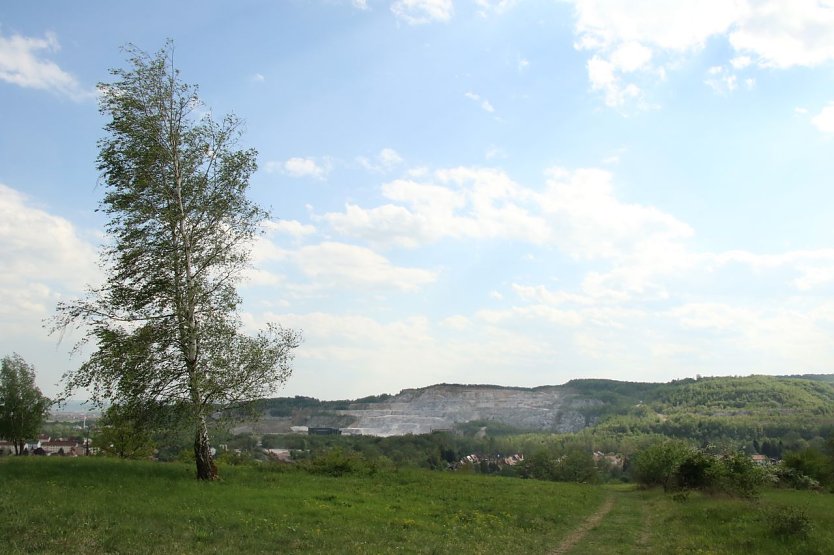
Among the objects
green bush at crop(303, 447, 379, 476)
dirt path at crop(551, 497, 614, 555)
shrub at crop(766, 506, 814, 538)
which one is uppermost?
shrub at crop(766, 506, 814, 538)

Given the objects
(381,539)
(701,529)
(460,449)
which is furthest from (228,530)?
(460,449)

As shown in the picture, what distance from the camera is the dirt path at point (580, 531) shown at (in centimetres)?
2099

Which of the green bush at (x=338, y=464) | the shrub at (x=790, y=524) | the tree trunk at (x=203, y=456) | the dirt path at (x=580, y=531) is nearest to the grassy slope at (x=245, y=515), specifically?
the dirt path at (x=580, y=531)

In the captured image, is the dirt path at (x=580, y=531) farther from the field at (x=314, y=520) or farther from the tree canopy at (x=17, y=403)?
the tree canopy at (x=17, y=403)

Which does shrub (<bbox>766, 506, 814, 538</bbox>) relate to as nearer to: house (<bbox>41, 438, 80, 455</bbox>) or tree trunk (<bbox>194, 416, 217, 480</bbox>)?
tree trunk (<bbox>194, 416, 217, 480</bbox>)

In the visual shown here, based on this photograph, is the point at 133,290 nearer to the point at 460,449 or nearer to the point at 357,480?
the point at 357,480

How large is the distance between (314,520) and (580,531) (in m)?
13.0

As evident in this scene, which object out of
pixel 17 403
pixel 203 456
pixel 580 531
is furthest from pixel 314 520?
pixel 17 403

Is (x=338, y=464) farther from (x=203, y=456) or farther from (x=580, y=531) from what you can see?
(x=580, y=531)

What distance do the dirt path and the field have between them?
0.09 metres

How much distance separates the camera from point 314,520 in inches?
810

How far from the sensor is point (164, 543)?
14773 millimetres

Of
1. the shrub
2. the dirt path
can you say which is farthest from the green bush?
the shrub

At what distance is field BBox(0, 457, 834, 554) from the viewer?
1569cm
